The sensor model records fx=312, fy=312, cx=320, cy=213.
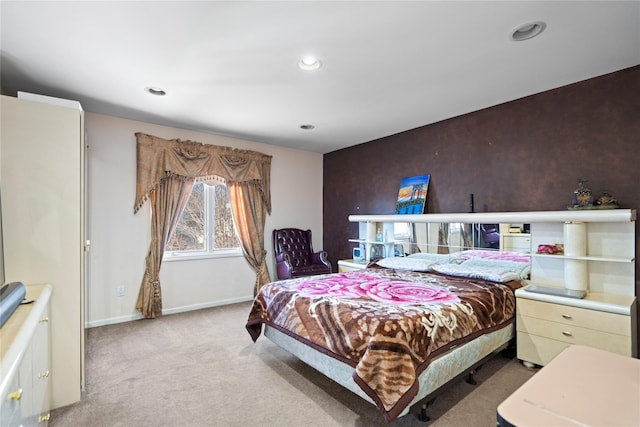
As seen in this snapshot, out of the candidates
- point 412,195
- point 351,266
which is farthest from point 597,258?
point 351,266

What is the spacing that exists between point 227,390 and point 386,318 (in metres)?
1.32

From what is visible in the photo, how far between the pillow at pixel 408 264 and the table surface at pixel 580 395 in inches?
98.6

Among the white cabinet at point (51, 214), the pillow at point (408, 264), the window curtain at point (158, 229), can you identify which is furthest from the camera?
the window curtain at point (158, 229)

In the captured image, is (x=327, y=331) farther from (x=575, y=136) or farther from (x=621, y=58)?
(x=621, y=58)

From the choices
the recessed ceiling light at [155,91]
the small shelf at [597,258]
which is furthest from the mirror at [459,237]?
the recessed ceiling light at [155,91]

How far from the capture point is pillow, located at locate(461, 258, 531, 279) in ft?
10.2

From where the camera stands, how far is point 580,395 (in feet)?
2.68

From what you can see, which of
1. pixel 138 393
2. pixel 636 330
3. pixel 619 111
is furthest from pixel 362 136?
pixel 138 393

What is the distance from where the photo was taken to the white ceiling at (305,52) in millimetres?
1870

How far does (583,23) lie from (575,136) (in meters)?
1.21

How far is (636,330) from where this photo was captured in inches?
99.8

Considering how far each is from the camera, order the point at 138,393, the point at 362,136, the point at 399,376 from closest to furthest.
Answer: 1. the point at 399,376
2. the point at 138,393
3. the point at 362,136

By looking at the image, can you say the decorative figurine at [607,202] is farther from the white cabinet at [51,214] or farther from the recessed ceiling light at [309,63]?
the white cabinet at [51,214]

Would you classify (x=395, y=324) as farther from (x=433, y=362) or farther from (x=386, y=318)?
(x=433, y=362)
